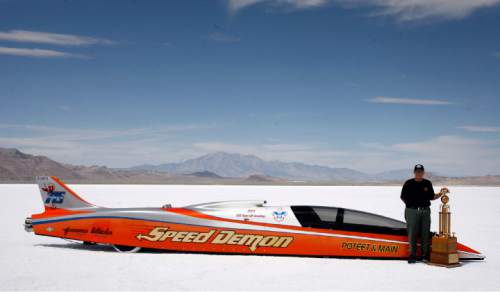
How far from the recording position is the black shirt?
939 centimetres

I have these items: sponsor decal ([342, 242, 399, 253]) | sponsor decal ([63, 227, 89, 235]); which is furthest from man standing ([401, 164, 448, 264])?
sponsor decal ([63, 227, 89, 235])

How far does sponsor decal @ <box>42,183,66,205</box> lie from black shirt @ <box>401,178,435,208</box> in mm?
8181

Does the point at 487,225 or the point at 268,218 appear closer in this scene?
the point at 268,218

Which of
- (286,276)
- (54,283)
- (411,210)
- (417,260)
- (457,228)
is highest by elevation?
(457,228)

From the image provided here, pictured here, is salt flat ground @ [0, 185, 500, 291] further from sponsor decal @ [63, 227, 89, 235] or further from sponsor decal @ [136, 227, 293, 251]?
sponsor decal @ [63, 227, 89, 235]

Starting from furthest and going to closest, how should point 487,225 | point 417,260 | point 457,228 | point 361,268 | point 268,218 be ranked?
point 487,225 < point 457,228 < point 268,218 < point 417,260 < point 361,268

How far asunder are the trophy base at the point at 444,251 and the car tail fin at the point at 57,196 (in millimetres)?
7996

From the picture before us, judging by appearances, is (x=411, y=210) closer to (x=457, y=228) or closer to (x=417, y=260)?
(x=417, y=260)

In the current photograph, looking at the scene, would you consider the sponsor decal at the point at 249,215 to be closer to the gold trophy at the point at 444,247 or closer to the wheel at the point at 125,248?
the wheel at the point at 125,248

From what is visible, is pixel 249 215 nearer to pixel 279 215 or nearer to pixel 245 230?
pixel 245 230

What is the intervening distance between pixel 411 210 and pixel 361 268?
1.63 meters

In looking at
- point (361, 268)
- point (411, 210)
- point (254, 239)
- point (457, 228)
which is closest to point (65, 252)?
point (254, 239)

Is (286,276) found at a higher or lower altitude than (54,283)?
higher

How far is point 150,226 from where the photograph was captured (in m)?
10.5
